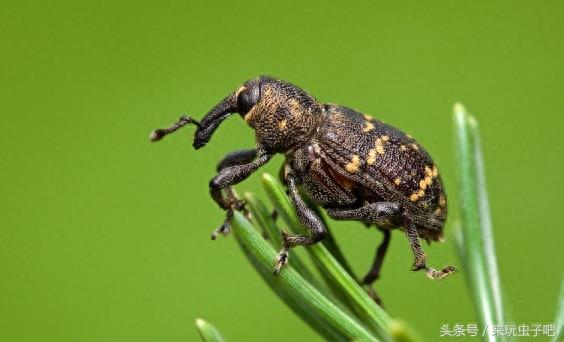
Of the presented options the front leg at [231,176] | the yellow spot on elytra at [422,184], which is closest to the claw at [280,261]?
the front leg at [231,176]

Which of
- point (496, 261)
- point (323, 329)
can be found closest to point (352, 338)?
point (323, 329)

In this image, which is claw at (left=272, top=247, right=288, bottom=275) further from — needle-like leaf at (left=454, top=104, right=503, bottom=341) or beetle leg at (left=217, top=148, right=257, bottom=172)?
beetle leg at (left=217, top=148, right=257, bottom=172)

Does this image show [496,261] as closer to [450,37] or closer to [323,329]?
[323,329]

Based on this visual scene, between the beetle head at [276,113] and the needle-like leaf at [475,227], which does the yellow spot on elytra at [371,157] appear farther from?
the needle-like leaf at [475,227]

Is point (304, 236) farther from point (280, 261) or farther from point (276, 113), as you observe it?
point (276, 113)

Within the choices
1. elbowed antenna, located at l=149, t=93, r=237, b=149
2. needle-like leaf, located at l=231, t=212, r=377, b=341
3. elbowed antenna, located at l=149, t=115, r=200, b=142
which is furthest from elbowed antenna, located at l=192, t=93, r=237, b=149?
needle-like leaf, located at l=231, t=212, r=377, b=341
